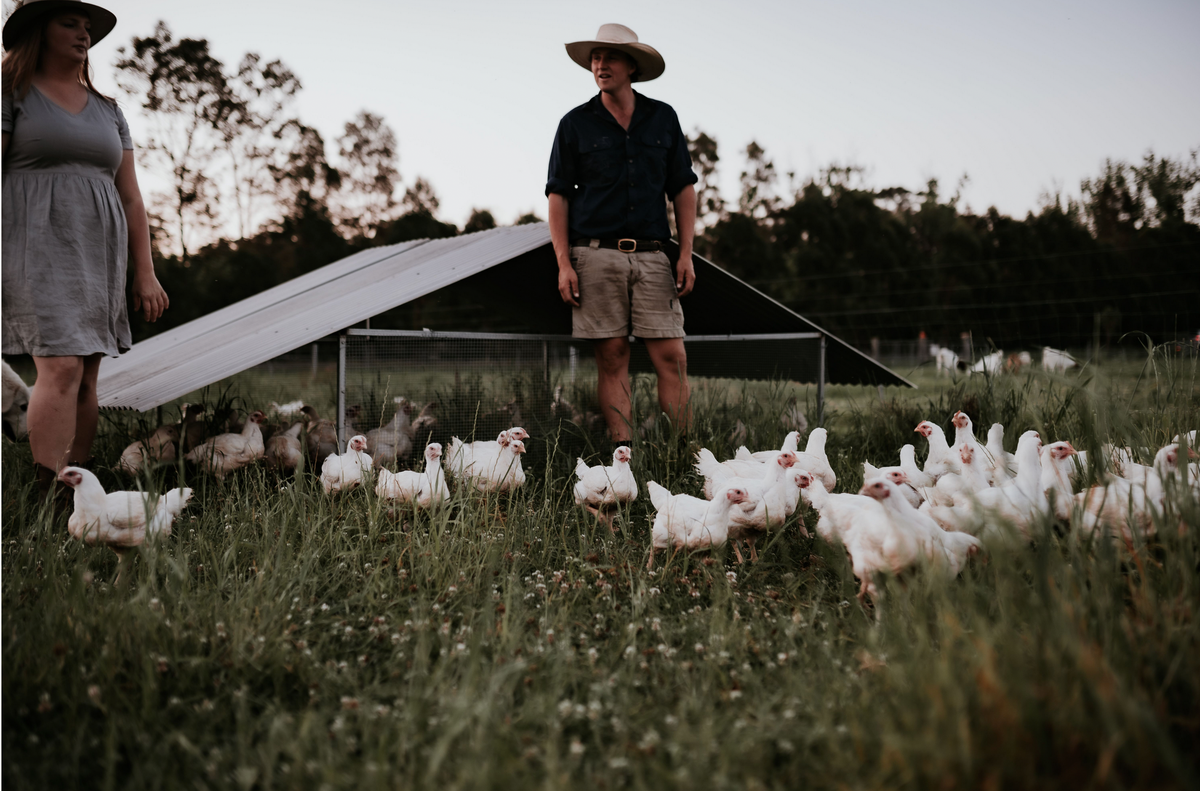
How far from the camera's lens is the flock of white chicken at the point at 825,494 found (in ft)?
6.12

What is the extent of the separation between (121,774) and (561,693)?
0.77 metres

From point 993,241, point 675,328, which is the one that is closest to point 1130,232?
point 993,241

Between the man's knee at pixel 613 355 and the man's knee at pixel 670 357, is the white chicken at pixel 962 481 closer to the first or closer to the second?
the man's knee at pixel 670 357

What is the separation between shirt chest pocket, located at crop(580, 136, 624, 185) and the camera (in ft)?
11.8

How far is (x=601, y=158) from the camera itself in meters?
3.60

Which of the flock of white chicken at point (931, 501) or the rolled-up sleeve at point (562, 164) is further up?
the rolled-up sleeve at point (562, 164)

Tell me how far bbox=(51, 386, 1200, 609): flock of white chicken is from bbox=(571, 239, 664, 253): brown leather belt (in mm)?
1057

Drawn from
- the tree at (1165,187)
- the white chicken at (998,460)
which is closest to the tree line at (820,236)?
the tree at (1165,187)

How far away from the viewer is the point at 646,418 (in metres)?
3.88

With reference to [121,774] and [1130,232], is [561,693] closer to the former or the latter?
[121,774]

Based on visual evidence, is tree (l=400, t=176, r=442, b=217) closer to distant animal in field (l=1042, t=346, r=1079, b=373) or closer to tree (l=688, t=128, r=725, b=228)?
tree (l=688, t=128, r=725, b=228)

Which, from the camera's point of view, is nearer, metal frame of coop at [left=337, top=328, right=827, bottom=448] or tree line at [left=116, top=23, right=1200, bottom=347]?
metal frame of coop at [left=337, top=328, right=827, bottom=448]

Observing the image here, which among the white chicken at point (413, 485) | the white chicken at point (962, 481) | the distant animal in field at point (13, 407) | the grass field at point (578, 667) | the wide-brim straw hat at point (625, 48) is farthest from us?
the distant animal in field at point (13, 407)

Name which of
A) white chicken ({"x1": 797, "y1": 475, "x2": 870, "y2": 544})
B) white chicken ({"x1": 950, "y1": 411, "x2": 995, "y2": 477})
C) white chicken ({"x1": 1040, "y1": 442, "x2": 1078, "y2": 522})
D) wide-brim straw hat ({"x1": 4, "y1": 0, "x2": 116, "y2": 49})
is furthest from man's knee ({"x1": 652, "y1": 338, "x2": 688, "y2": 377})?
wide-brim straw hat ({"x1": 4, "y1": 0, "x2": 116, "y2": 49})
